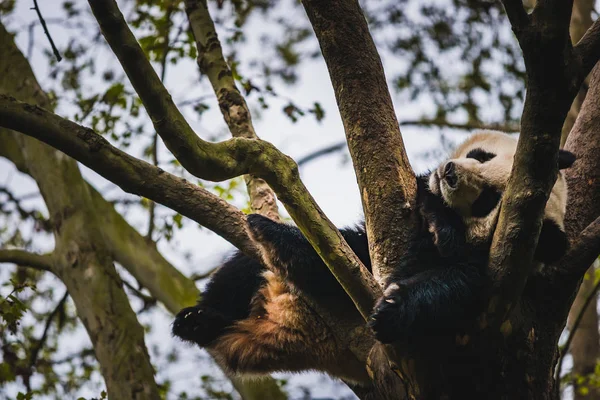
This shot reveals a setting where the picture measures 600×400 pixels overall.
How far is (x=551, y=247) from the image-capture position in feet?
11.1

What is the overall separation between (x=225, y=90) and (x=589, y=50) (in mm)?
2701

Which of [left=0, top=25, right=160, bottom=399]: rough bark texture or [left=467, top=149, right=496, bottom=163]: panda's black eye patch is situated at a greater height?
[left=0, top=25, right=160, bottom=399]: rough bark texture

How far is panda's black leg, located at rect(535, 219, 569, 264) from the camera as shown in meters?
3.35

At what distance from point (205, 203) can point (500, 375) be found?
1.59 m

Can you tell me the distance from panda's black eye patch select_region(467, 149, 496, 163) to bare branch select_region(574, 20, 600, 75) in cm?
154

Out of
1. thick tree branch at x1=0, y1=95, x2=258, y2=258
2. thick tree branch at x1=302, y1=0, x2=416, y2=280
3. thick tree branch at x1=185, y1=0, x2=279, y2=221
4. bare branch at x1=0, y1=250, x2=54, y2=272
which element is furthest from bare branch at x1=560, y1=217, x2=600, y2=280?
bare branch at x1=0, y1=250, x2=54, y2=272

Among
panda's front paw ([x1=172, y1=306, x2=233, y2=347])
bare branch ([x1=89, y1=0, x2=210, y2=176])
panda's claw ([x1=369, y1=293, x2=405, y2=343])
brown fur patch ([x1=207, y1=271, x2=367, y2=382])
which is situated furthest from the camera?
panda's front paw ([x1=172, y1=306, x2=233, y2=347])

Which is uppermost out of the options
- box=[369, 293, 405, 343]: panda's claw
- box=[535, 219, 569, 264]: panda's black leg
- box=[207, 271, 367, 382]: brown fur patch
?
box=[207, 271, 367, 382]: brown fur patch

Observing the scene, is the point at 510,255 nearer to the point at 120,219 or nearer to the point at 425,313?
the point at 425,313

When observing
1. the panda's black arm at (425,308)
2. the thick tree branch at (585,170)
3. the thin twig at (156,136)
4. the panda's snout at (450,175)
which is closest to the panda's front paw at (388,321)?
the panda's black arm at (425,308)

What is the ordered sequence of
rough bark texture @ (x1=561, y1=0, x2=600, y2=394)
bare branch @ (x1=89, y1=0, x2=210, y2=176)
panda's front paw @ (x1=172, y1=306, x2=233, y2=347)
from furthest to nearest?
rough bark texture @ (x1=561, y1=0, x2=600, y2=394) → panda's front paw @ (x1=172, y1=306, x2=233, y2=347) → bare branch @ (x1=89, y1=0, x2=210, y2=176)

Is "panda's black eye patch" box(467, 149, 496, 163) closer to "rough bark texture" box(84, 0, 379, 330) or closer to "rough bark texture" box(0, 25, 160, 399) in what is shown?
"rough bark texture" box(84, 0, 379, 330)

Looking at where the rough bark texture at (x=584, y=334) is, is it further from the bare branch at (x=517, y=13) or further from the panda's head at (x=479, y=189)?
the bare branch at (x=517, y=13)

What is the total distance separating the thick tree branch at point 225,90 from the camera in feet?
14.4
